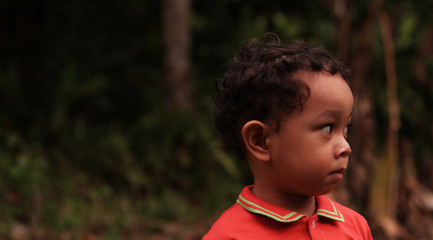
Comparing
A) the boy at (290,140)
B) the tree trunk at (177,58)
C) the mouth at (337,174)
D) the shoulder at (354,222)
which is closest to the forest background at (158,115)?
the tree trunk at (177,58)

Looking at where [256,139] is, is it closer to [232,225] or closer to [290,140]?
[290,140]

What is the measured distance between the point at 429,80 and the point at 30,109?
4455 mm

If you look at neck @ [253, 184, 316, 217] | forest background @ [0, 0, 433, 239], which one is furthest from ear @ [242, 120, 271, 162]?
forest background @ [0, 0, 433, 239]

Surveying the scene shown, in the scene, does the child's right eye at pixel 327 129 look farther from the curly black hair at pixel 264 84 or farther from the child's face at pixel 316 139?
the curly black hair at pixel 264 84

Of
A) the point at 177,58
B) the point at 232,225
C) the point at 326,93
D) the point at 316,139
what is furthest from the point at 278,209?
the point at 177,58

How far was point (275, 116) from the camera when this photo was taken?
1.92 m

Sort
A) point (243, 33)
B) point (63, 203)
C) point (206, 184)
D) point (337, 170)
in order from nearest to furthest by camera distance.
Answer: point (337, 170)
point (63, 203)
point (206, 184)
point (243, 33)

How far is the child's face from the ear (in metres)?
0.05

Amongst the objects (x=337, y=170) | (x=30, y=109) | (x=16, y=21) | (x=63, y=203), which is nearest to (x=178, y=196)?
(x=63, y=203)

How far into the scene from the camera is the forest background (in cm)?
502

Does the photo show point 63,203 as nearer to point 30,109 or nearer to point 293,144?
point 30,109

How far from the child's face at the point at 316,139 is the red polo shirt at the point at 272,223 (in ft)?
0.40

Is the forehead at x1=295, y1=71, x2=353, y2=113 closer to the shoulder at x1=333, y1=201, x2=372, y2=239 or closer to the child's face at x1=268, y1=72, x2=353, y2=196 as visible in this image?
the child's face at x1=268, y1=72, x2=353, y2=196

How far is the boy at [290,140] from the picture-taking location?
1879 millimetres
